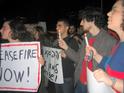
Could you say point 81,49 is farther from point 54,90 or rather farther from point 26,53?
point 54,90

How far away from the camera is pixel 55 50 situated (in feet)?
21.1

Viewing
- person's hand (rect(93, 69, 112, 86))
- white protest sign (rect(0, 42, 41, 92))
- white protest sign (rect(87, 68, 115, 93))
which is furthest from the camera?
white protest sign (rect(0, 42, 41, 92))

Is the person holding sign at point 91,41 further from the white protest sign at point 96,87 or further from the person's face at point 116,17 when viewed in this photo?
the person's face at point 116,17

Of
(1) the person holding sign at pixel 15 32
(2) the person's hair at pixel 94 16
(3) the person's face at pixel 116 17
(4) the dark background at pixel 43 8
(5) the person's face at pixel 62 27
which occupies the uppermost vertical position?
(3) the person's face at pixel 116 17

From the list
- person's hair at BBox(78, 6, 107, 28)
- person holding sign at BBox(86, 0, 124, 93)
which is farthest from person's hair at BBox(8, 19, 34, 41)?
person holding sign at BBox(86, 0, 124, 93)

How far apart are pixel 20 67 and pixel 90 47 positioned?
56.6 inches

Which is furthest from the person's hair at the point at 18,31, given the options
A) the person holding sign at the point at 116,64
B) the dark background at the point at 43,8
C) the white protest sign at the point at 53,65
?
the dark background at the point at 43,8

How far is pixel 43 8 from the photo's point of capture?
18156 mm

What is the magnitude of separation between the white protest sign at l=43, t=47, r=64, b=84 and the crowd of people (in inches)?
2.6

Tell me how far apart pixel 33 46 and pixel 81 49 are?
23.9 inches

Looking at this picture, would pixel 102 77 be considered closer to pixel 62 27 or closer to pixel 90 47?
pixel 90 47

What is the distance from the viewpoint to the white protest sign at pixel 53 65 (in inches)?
251

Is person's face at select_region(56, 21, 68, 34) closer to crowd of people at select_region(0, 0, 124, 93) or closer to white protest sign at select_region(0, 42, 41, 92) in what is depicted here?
crowd of people at select_region(0, 0, 124, 93)

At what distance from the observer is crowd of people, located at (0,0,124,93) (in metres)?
3.57
